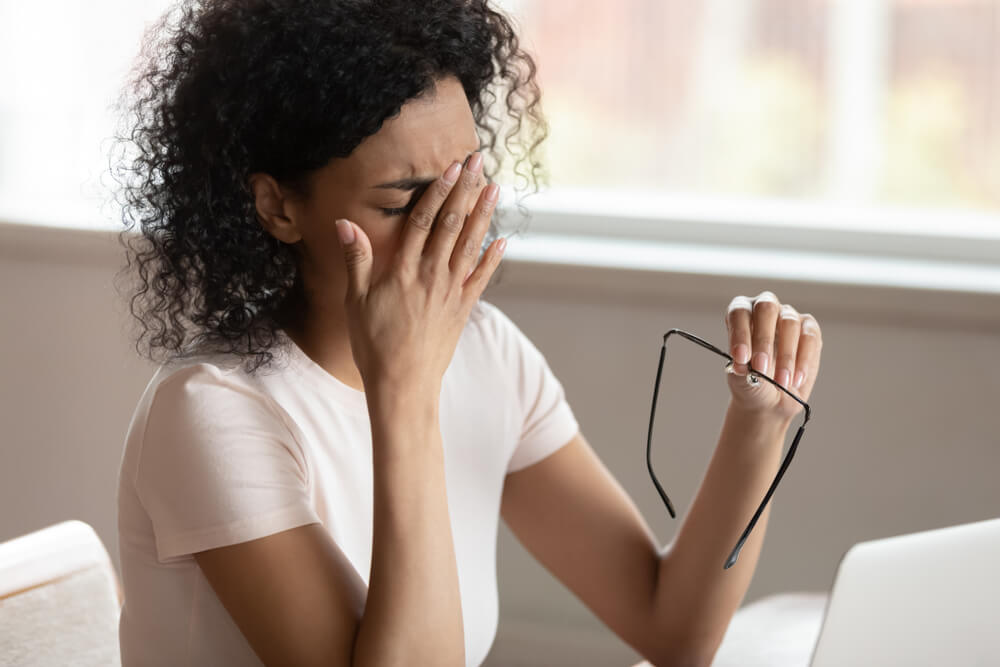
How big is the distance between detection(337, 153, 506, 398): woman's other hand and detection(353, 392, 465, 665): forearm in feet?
0.10

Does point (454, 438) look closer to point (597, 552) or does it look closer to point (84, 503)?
point (597, 552)

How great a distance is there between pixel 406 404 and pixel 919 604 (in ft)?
1.41

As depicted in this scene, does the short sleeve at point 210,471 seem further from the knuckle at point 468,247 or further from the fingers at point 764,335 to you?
the fingers at point 764,335

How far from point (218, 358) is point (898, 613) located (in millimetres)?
626

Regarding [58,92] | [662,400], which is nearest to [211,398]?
[662,400]

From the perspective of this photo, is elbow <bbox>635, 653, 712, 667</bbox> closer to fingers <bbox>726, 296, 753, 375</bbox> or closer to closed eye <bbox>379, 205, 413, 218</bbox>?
fingers <bbox>726, 296, 753, 375</bbox>

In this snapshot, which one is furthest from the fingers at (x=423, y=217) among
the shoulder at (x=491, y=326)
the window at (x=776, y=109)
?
the window at (x=776, y=109)

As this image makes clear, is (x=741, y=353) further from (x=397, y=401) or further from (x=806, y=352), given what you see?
(x=397, y=401)

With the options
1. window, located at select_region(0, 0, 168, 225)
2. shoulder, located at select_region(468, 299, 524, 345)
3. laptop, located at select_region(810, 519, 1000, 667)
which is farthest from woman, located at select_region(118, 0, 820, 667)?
window, located at select_region(0, 0, 168, 225)

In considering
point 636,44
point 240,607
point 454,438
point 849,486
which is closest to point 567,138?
point 636,44

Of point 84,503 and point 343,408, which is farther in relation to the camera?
point 84,503

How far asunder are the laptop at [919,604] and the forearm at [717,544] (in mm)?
238

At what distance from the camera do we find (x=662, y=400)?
5.66ft

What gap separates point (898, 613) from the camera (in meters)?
0.79
